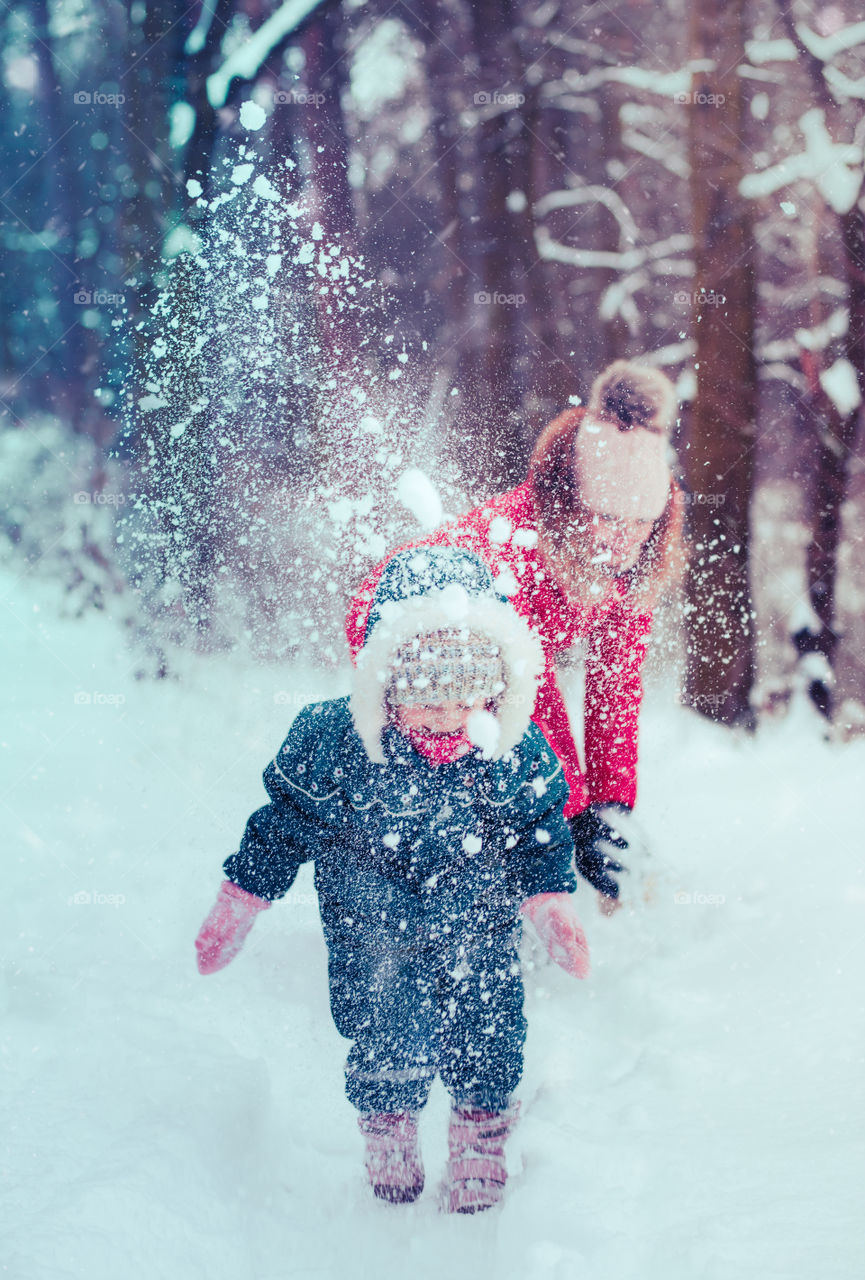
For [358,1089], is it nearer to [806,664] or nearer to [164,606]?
[164,606]

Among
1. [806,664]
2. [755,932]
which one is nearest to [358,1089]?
[755,932]

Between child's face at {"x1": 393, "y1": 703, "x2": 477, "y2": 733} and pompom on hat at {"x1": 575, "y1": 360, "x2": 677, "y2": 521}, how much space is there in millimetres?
477

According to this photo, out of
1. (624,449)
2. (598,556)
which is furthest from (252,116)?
(598,556)

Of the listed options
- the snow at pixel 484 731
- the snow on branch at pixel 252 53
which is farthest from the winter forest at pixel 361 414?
the snow at pixel 484 731

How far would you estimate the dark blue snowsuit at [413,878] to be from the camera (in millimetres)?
1053

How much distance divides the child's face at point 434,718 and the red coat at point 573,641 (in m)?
0.21

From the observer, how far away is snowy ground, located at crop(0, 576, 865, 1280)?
40.9 inches

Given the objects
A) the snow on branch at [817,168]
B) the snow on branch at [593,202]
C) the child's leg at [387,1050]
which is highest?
the snow on branch at [817,168]

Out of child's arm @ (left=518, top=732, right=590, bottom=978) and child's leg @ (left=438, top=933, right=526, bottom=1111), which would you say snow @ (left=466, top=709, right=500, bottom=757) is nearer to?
child's arm @ (left=518, top=732, right=590, bottom=978)

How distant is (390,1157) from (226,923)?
0.38m

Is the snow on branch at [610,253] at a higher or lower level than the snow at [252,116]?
lower

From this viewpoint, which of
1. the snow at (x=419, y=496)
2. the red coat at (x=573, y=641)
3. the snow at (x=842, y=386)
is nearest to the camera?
the red coat at (x=573, y=641)

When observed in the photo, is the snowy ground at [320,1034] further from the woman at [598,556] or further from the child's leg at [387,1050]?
the woman at [598,556]

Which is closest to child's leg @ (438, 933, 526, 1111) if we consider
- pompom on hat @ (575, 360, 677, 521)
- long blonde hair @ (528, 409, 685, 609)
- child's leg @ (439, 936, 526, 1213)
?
child's leg @ (439, 936, 526, 1213)
